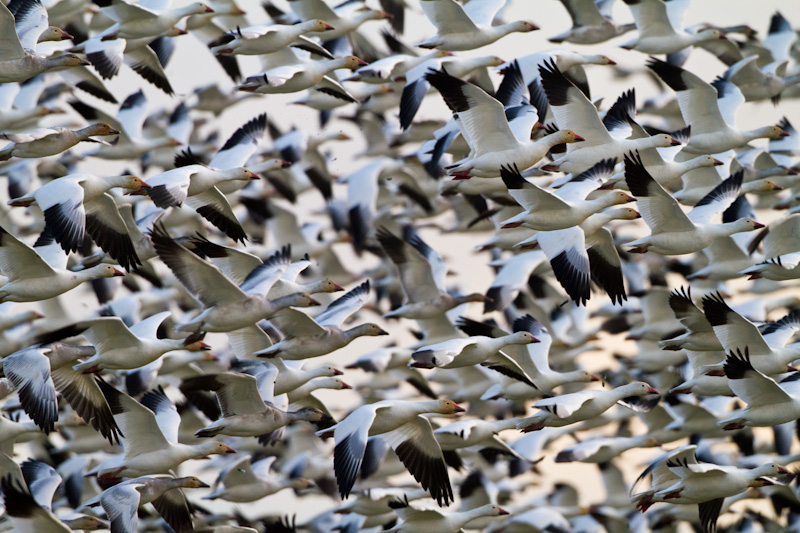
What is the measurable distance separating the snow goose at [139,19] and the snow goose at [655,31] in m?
5.19

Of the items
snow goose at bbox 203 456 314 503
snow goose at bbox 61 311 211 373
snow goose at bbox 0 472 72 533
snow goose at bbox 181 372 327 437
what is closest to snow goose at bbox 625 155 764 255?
snow goose at bbox 181 372 327 437

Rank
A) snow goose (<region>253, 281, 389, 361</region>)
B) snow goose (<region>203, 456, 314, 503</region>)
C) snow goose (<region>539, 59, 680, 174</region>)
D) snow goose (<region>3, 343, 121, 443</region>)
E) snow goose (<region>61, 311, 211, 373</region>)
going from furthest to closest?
snow goose (<region>203, 456, 314, 503</region>), snow goose (<region>253, 281, 389, 361</region>), snow goose (<region>539, 59, 680, 174</region>), snow goose (<region>61, 311, 211, 373</region>), snow goose (<region>3, 343, 121, 443</region>)

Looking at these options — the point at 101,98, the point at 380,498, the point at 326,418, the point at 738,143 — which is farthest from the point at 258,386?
the point at 738,143

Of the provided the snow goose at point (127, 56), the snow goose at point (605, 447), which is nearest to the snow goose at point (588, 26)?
the snow goose at point (127, 56)

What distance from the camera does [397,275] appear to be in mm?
15477

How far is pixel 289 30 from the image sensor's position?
14258 millimetres

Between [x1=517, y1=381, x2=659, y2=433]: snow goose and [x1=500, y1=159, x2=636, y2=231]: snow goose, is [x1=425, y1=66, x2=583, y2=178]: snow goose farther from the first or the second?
[x1=517, y1=381, x2=659, y2=433]: snow goose

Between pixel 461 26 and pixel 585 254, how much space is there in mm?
3583

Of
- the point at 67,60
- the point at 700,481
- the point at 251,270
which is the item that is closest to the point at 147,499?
the point at 251,270

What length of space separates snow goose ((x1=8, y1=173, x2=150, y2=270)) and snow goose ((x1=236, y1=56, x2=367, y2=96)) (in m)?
2.21

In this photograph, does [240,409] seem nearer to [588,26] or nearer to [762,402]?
[762,402]

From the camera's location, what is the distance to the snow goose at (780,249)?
43.6 ft

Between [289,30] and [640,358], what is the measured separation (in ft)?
20.1

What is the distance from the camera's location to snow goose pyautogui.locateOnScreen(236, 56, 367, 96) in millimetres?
13641
